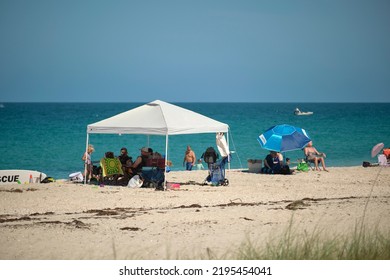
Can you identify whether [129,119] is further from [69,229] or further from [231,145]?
[231,145]

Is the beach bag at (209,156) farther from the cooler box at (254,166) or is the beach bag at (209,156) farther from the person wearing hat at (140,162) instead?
the cooler box at (254,166)

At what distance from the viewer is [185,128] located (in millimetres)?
11102

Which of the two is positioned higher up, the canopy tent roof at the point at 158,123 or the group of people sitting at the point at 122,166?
the canopy tent roof at the point at 158,123

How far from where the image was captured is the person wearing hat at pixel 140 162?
454 inches

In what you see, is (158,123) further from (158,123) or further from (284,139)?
(284,139)

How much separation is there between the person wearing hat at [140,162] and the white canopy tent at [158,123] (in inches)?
22.7

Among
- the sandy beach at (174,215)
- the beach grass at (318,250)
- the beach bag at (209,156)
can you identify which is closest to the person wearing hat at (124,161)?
the sandy beach at (174,215)

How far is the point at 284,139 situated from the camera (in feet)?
44.9

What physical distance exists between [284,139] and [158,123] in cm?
355

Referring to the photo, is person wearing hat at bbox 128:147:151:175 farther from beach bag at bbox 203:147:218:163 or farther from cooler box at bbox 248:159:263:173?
cooler box at bbox 248:159:263:173

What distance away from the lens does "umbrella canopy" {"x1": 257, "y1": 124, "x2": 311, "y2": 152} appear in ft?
44.5

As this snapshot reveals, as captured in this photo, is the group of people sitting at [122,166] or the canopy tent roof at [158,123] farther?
the group of people sitting at [122,166]

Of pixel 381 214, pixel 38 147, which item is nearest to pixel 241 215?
pixel 381 214

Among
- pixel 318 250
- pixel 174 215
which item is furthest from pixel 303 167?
pixel 318 250
